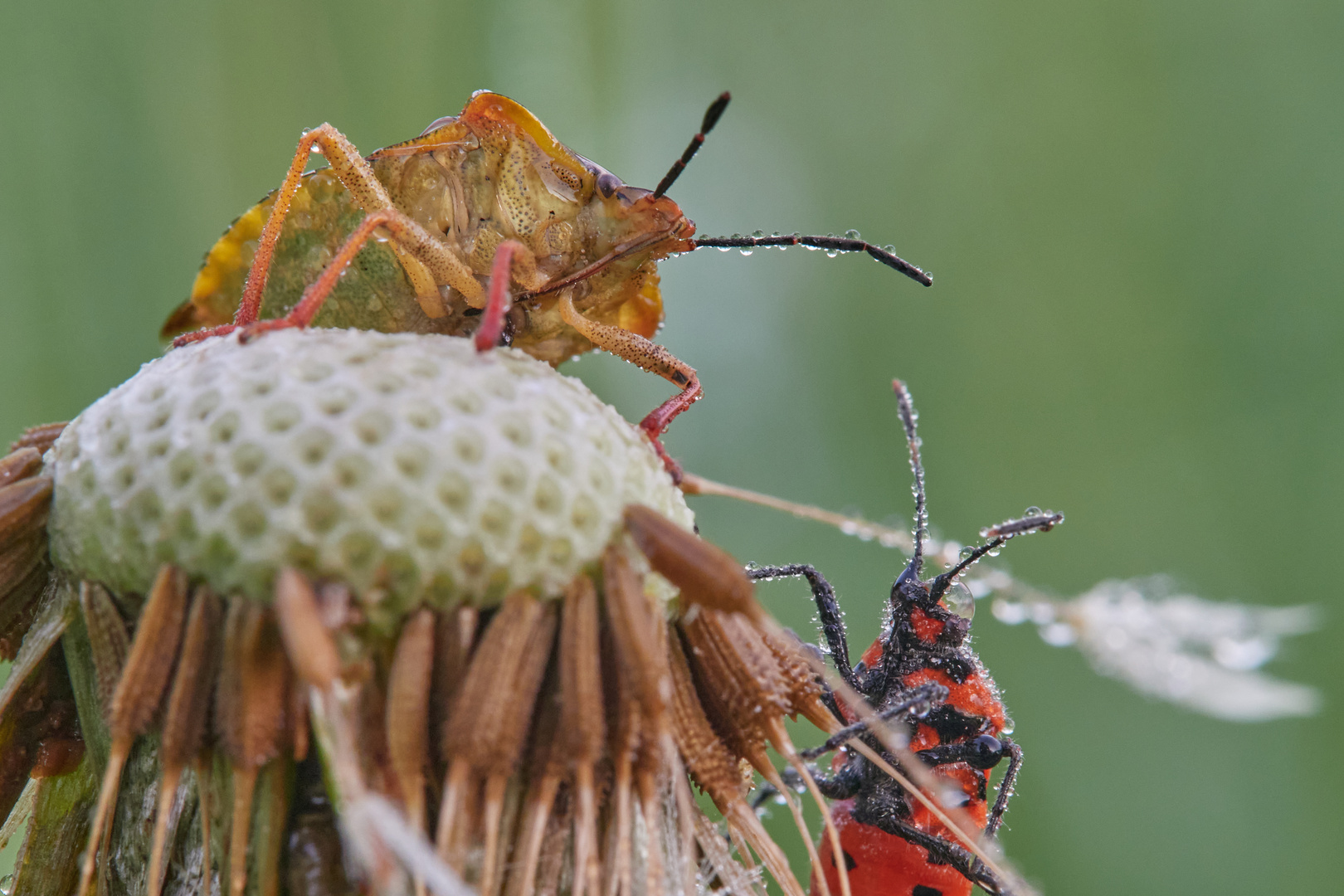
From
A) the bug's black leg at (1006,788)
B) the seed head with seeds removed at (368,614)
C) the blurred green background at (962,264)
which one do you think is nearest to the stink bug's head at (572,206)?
the blurred green background at (962,264)

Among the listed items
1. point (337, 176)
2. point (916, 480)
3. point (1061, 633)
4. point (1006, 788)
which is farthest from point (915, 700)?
point (337, 176)

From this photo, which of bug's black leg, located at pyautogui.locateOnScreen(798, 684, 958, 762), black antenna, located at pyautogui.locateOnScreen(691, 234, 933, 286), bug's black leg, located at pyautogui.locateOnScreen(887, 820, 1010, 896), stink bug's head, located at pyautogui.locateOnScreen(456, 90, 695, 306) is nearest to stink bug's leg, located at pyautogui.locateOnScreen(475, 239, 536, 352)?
stink bug's head, located at pyautogui.locateOnScreen(456, 90, 695, 306)

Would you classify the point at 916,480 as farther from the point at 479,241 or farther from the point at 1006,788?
the point at 479,241

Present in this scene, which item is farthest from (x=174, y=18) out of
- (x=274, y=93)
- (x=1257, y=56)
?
(x=1257, y=56)

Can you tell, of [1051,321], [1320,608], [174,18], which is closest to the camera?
[174,18]

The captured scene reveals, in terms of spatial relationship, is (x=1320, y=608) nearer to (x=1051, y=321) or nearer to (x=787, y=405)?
(x=1051, y=321)

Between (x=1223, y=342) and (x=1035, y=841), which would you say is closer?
(x=1035, y=841)
